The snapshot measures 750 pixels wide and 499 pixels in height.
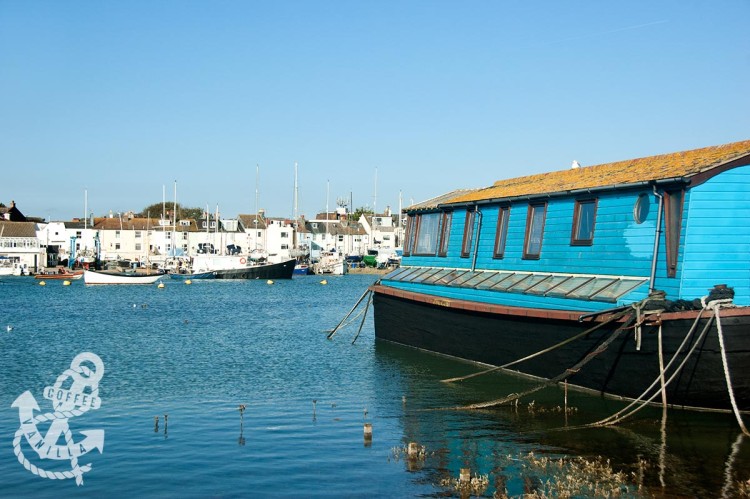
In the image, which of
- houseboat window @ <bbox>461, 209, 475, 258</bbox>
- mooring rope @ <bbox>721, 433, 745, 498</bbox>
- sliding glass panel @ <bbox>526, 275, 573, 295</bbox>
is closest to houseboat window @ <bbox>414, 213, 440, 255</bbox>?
houseboat window @ <bbox>461, 209, 475, 258</bbox>

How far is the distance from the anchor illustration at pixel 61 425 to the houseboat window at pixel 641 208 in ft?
44.6

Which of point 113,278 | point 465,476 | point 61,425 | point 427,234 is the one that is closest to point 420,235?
point 427,234

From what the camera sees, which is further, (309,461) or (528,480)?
(309,461)

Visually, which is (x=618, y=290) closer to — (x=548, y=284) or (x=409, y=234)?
(x=548, y=284)

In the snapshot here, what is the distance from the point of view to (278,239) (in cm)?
14062

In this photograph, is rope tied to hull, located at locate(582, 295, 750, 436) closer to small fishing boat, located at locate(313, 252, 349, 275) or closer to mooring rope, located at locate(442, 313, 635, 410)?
mooring rope, located at locate(442, 313, 635, 410)

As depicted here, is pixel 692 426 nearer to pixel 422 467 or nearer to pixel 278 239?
pixel 422 467

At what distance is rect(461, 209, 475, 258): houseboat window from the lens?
1130 inches

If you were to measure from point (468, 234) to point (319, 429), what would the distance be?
11.9 m

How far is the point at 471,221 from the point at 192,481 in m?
16.2

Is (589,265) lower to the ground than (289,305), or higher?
higher

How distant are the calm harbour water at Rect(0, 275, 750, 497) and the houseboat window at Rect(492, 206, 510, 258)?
3.84 metres

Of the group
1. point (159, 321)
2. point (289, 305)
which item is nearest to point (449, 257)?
point (159, 321)

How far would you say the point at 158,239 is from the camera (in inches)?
5404
